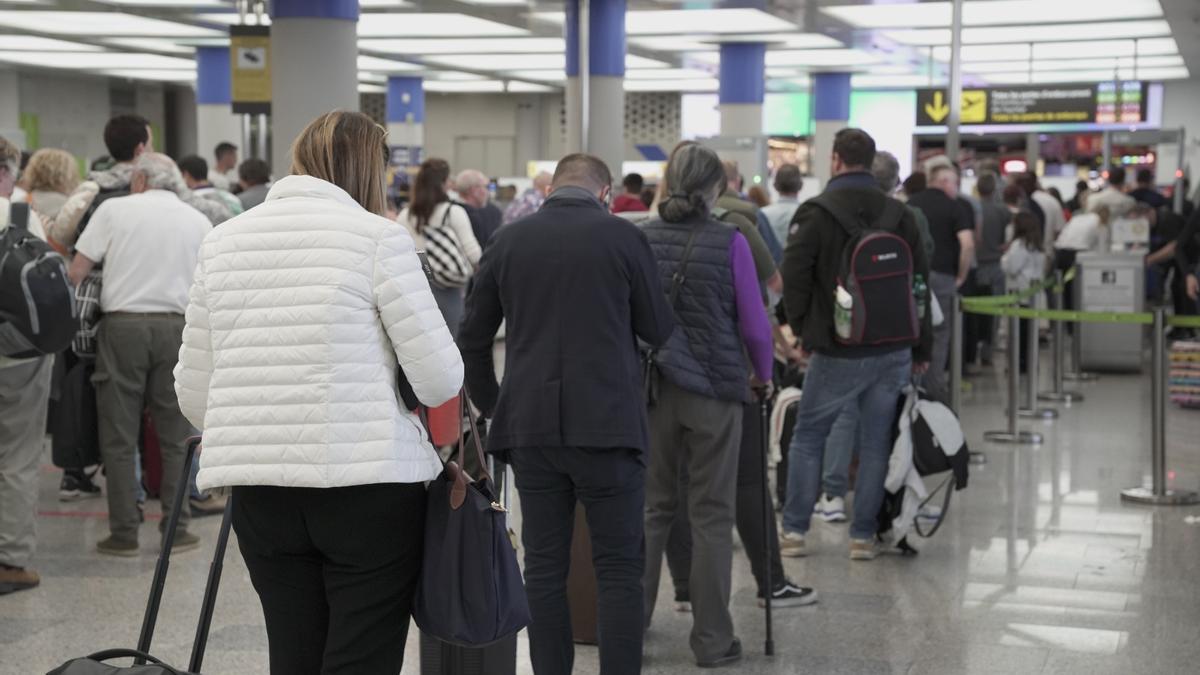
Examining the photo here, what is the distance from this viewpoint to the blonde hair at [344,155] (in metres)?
2.77

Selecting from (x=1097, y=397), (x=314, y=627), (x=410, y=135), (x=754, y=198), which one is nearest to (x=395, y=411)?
(x=314, y=627)

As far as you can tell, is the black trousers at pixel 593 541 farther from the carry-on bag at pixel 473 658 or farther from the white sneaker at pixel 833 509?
the white sneaker at pixel 833 509

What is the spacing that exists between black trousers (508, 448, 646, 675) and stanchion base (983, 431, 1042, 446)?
5.73 m

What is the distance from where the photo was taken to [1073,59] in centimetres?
2436

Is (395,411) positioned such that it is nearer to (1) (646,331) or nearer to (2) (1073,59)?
(1) (646,331)

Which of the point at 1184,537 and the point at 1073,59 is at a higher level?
the point at 1073,59

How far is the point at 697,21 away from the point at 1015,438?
1112 cm

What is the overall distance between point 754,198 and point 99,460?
19.8 ft

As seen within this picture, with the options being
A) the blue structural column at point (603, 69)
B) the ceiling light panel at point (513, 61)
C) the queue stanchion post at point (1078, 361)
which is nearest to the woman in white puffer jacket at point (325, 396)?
the queue stanchion post at point (1078, 361)

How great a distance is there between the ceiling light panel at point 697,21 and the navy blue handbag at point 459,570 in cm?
1551

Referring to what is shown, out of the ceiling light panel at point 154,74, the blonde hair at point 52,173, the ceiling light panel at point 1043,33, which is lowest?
the blonde hair at point 52,173

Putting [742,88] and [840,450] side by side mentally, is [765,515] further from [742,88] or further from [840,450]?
[742,88]

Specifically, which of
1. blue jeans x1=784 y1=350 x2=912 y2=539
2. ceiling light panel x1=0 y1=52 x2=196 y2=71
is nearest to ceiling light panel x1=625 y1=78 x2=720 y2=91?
ceiling light panel x1=0 y1=52 x2=196 y2=71

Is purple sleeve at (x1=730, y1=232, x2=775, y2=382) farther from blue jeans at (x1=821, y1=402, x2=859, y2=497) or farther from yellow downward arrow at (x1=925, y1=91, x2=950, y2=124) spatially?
yellow downward arrow at (x1=925, y1=91, x2=950, y2=124)
